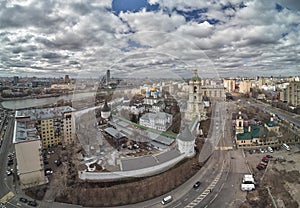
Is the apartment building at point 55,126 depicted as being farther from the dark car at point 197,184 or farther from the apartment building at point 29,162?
the dark car at point 197,184

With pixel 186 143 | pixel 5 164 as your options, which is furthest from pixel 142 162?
pixel 5 164

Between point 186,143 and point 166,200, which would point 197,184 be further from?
point 186,143

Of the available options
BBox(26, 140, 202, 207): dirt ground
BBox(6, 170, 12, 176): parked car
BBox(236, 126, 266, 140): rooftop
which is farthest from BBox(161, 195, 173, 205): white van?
BBox(6, 170, 12, 176): parked car

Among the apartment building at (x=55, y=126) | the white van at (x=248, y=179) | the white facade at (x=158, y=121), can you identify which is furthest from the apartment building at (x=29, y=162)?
the white van at (x=248, y=179)

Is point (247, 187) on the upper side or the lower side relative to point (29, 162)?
lower

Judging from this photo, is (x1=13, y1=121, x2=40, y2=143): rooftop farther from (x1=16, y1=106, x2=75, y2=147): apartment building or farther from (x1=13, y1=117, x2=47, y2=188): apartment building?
(x1=16, y1=106, x2=75, y2=147): apartment building
